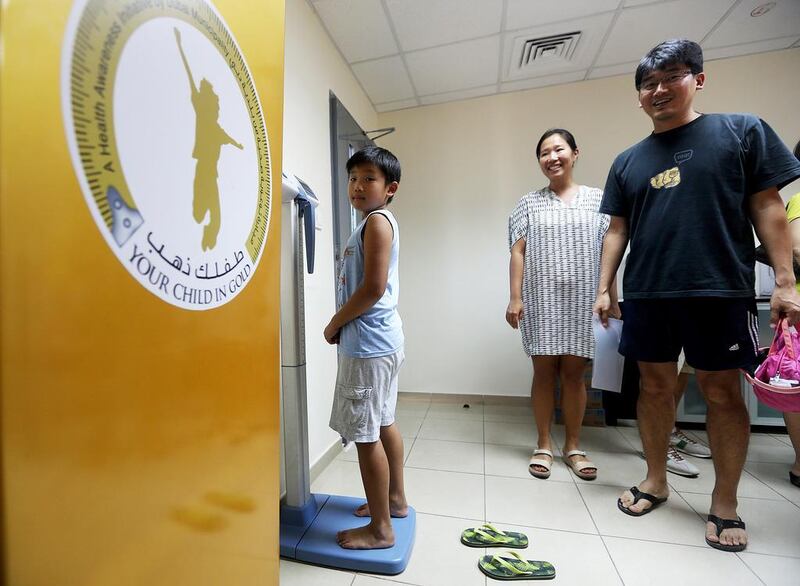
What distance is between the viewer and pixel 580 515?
3.95 ft

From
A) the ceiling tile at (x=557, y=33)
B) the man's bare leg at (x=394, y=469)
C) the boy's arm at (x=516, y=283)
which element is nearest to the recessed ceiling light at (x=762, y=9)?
the ceiling tile at (x=557, y=33)

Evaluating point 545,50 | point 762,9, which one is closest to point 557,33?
point 545,50

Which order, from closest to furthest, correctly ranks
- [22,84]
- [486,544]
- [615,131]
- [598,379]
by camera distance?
[22,84] < [486,544] < [598,379] < [615,131]

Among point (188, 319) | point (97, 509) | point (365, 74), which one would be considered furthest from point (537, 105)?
point (97, 509)

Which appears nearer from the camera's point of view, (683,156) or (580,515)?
(683,156)

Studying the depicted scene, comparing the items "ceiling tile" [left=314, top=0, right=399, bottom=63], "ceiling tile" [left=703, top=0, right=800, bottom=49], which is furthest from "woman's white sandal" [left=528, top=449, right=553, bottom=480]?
"ceiling tile" [left=703, top=0, right=800, bottom=49]

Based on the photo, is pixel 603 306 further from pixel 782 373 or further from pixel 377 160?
pixel 377 160

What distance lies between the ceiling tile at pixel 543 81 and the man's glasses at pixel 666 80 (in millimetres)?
1505

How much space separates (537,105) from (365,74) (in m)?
1.28

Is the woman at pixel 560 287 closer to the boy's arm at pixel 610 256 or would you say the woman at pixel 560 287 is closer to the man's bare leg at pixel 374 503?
the boy's arm at pixel 610 256

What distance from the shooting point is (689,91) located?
1.06 m

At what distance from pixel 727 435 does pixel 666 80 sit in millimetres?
1165

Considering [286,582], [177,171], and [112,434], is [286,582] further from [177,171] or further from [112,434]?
[177,171]

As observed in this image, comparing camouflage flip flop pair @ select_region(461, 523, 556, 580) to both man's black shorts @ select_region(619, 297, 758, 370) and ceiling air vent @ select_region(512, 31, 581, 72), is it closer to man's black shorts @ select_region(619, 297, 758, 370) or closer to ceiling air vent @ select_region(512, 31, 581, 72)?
man's black shorts @ select_region(619, 297, 758, 370)
